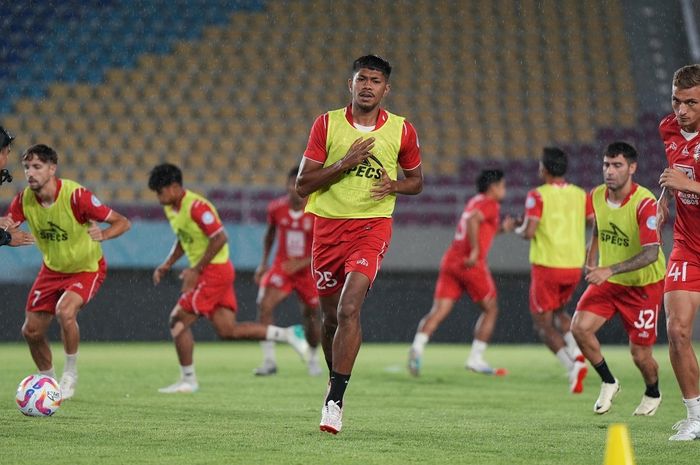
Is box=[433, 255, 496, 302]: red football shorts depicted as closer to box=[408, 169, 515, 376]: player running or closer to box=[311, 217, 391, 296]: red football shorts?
box=[408, 169, 515, 376]: player running

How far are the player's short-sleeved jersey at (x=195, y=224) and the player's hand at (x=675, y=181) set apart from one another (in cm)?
458

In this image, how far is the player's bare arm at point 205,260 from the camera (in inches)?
387

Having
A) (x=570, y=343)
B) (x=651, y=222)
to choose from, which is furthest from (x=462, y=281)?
(x=651, y=222)

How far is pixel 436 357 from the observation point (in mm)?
14805

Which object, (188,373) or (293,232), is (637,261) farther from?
(293,232)

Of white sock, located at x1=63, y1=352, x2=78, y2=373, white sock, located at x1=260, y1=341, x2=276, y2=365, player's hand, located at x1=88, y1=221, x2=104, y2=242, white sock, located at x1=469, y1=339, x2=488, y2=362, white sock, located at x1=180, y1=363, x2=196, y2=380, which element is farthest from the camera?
white sock, located at x1=469, y1=339, x2=488, y2=362

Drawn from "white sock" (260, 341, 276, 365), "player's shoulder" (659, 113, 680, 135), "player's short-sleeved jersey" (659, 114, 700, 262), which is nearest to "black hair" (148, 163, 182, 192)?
"white sock" (260, 341, 276, 365)

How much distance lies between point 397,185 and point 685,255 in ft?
5.69

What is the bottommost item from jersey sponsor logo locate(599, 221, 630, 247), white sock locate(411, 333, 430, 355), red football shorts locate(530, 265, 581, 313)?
white sock locate(411, 333, 430, 355)

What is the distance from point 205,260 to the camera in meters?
9.81

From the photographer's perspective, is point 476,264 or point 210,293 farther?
point 476,264

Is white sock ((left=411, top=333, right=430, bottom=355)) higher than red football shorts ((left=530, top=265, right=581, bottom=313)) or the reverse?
the reverse

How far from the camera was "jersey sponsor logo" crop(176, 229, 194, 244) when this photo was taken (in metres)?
10.2

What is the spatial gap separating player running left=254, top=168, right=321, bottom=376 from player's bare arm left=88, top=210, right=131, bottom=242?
131 inches
